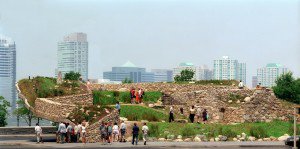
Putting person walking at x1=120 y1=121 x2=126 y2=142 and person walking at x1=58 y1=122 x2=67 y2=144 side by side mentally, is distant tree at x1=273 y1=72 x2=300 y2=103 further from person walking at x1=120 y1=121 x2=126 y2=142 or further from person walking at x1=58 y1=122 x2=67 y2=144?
person walking at x1=58 y1=122 x2=67 y2=144

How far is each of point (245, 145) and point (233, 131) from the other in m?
8.35

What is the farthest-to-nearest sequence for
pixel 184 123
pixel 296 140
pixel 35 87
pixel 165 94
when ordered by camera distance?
pixel 165 94
pixel 35 87
pixel 184 123
pixel 296 140

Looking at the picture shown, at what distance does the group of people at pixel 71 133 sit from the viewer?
49.1 meters

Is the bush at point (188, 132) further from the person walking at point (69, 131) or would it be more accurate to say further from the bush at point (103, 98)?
the bush at point (103, 98)

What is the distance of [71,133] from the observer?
50250 mm

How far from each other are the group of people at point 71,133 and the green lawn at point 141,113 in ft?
24.4

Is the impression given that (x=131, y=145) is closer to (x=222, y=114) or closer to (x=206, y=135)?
(x=206, y=135)

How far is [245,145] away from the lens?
4531 cm

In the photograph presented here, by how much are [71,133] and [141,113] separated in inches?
372

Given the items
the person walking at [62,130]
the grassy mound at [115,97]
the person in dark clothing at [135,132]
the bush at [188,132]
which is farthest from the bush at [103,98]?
the person in dark clothing at [135,132]

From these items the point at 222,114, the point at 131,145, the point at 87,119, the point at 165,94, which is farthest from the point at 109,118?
the point at 165,94

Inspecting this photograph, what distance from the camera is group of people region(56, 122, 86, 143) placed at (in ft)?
161

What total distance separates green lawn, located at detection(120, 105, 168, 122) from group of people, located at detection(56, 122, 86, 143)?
24.4ft

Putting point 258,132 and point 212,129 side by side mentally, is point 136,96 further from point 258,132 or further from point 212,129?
point 258,132
